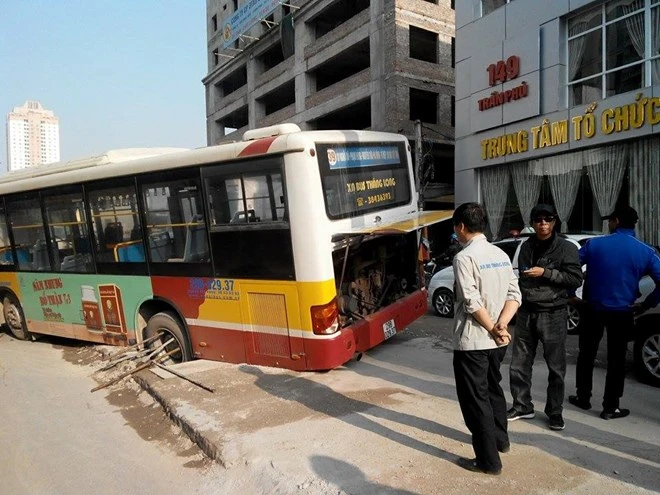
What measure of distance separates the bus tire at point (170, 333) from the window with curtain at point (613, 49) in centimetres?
1094

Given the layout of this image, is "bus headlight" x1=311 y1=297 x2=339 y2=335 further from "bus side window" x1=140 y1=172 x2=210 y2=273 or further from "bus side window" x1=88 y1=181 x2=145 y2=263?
"bus side window" x1=88 y1=181 x2=145 y2=263

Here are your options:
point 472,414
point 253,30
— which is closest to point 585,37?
point 472,414

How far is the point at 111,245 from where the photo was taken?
7.28 metres

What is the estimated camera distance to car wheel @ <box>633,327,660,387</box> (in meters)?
5.34

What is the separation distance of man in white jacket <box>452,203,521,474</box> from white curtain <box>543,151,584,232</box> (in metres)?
10.9

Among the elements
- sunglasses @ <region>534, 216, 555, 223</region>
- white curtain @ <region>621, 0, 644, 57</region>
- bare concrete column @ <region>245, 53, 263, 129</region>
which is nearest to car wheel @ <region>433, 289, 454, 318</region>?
sunglasses @ <region>534, 216, 555, 223</region>

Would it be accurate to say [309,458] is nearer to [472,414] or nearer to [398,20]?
[472,414]

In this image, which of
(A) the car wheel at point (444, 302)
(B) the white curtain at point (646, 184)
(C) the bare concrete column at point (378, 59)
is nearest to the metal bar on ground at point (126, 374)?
(A) the car wheel at point (444, 302)

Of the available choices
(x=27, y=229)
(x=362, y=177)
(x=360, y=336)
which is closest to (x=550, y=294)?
(x=360, y=336)

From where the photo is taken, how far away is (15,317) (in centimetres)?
958

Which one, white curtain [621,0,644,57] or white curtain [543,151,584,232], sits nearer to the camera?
white curtain [621,0,644,57]

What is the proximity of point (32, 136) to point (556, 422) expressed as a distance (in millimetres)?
69781

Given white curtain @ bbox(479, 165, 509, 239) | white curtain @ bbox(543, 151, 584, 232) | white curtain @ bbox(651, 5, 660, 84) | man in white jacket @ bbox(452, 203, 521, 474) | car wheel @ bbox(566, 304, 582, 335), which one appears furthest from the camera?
white curtain @ bbox(479, 165, 509, 239)

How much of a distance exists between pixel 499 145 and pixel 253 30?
24807 mm
